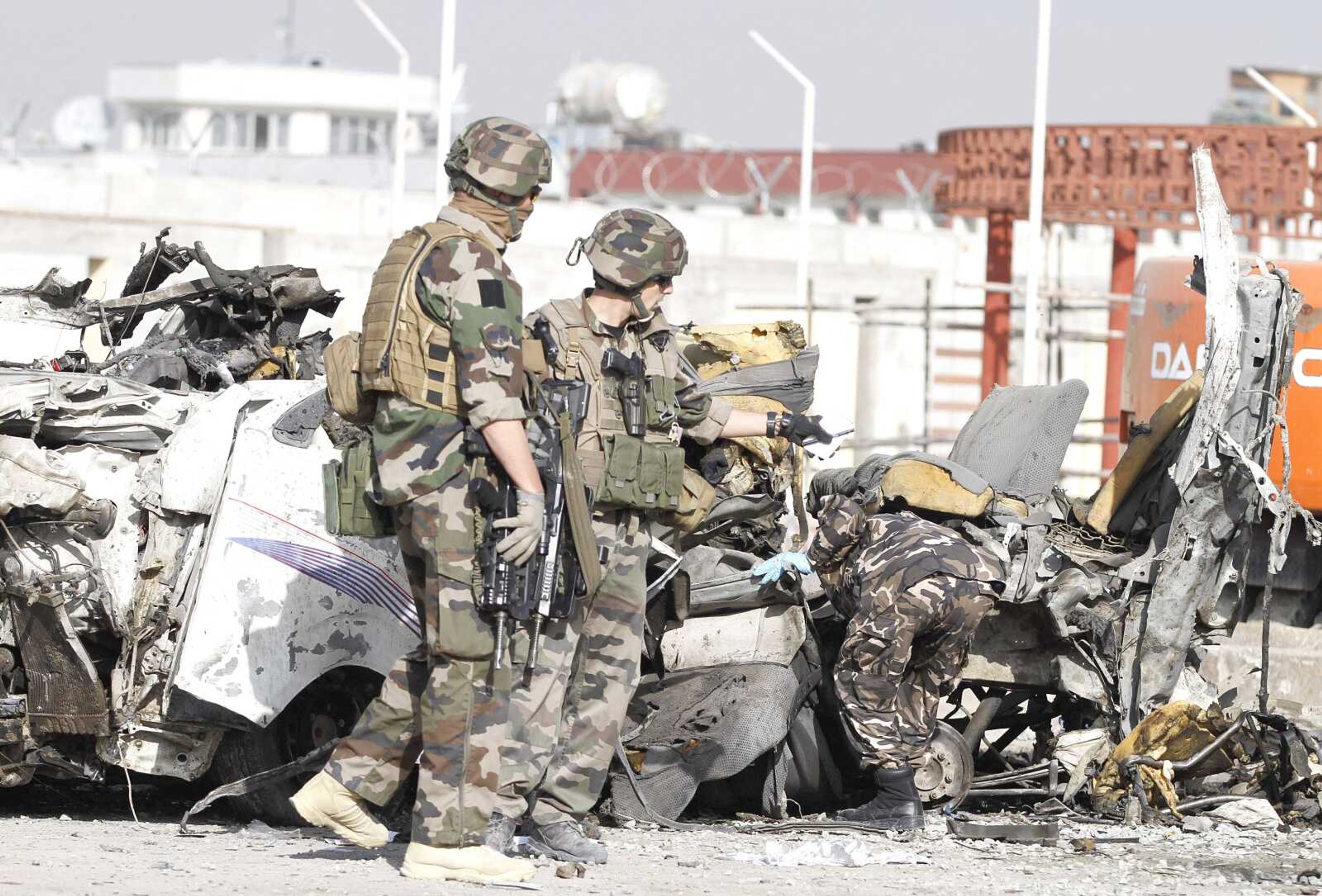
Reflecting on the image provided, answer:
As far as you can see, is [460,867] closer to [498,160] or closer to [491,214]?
[491,214]

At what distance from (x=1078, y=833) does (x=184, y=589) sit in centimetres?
290

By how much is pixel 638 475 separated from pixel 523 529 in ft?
2.10

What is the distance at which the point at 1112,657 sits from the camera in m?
6.77

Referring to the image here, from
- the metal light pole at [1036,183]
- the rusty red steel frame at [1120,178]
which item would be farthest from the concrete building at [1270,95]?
the metal light pole at [1036,183]

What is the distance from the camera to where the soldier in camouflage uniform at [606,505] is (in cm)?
561

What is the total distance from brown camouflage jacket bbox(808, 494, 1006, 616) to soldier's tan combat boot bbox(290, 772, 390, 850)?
5.72ft

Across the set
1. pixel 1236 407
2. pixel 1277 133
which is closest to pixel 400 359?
pixel 1236 407

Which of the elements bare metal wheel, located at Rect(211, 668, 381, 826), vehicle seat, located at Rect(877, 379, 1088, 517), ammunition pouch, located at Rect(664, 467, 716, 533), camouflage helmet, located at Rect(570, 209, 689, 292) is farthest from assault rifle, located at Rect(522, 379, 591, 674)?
vehicle seat, located at Rect(877, 379, 1088, 517)

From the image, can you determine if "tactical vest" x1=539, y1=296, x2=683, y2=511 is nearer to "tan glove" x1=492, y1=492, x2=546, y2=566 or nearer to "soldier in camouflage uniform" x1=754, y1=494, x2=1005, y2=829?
"tan glove" x1=492, y1=492, x2=546, y2=566

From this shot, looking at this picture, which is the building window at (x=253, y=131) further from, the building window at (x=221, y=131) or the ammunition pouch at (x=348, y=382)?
the ammunition pouch at (x=348, y=382)

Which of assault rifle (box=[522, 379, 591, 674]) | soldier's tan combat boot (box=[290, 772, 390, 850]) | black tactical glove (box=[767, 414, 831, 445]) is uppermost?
black tactical glove (box=[767, 414, 831, 445])

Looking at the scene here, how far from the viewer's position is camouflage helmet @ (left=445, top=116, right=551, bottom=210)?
526cm

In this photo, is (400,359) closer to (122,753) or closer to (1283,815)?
(122,753)

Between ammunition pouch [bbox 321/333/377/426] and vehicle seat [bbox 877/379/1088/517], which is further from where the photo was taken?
vehicle seat [bbox 877/379/1088/517]
